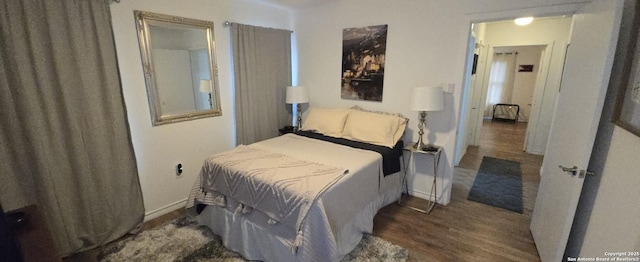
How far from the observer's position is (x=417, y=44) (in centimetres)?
272

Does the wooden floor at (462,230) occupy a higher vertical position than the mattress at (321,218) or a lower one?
lower

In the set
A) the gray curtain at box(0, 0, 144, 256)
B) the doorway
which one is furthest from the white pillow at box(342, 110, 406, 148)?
the gray curtain at box(0, 0, 144, 256)

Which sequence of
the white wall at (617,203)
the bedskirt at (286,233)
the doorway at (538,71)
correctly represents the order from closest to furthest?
the white wall at (617,203) → the bedskirt at (286,233) → the doorway at (538,71)

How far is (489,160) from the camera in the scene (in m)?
4.22

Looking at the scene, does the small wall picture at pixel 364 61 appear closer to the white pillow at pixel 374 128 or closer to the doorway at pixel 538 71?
the white pillow at pixel 374 128

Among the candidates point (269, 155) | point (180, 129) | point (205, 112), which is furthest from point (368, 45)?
point (180, 129)

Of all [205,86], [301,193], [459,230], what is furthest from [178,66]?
[459,230]

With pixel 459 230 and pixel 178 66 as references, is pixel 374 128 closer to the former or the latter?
pixel 459 230

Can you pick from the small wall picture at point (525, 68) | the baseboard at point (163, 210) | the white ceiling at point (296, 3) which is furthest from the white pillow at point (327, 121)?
the small wall picture at point (525, 68)

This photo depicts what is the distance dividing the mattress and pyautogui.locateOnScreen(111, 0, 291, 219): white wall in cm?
56

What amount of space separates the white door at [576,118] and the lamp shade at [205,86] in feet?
10.1

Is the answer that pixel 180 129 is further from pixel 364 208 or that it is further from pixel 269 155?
pixel 364 208

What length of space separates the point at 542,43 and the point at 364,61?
11.1 ft

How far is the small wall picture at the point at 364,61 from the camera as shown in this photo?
117 inches
